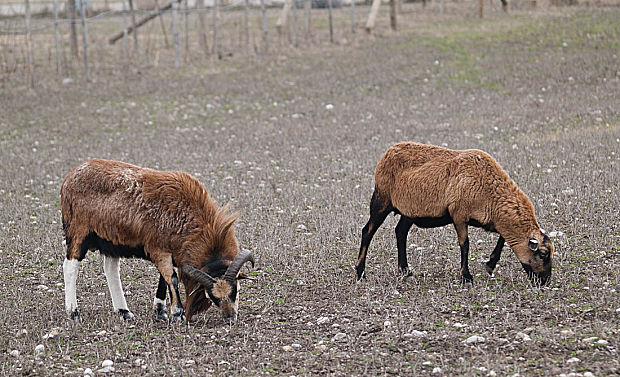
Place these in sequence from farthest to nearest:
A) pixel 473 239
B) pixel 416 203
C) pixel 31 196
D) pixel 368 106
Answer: pixel 368 106, pixel 31 196, pixel 473 239, pixel 416 203

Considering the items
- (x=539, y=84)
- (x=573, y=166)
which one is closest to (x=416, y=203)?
(x=573, y=166)

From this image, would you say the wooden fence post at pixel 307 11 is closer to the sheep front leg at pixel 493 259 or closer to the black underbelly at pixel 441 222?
the black underbelly at pixel 441 222

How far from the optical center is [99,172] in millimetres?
7742

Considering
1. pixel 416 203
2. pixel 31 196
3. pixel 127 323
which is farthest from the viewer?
pixel 31 196

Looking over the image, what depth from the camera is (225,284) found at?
723 cm

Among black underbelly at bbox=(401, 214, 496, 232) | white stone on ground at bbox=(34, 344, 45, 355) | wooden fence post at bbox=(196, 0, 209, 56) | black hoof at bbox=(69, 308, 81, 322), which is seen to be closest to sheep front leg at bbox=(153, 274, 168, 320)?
black hoof at bbox=(69, 308, 81, 322)

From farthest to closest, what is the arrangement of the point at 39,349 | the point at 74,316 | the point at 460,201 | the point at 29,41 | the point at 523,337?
the point at 29,41, the point at 460,201, the point at 74,316, the point at 39,349, the point at 523,337

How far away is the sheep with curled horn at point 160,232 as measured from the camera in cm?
732

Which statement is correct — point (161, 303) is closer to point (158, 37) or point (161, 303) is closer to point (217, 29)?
point (217, 29)

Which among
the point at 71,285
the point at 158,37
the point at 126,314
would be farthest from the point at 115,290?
the point at 158,37

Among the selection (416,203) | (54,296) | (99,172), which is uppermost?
(99,172)

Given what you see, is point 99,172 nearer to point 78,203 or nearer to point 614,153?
point 78,203

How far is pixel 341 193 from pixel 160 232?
5.78m

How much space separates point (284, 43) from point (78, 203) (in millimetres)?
20599
